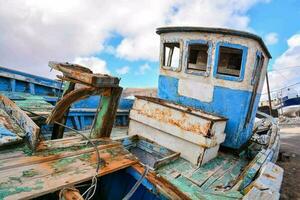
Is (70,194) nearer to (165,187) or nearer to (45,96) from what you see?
(165,187)

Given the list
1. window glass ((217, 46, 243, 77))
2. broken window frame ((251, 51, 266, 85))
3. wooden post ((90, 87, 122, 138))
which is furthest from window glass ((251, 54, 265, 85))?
wooden post ((90, 87, 122, 138))

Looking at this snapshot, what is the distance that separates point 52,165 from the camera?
2211mm

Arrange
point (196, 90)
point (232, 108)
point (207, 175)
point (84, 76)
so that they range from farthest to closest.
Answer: point (196, 90) → point (232, 108) → point (207, 175) → point (84, 76)

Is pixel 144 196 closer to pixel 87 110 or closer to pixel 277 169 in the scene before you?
pixel 277 169

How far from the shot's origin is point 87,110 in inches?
234

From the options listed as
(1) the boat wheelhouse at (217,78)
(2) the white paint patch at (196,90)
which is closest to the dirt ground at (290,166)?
(1) the boat wheelhouse at (217,78)

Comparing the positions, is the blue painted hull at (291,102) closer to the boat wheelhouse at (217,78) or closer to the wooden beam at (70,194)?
the boat wheelhouse at (217,78)

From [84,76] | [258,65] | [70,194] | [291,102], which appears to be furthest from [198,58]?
[291,102]

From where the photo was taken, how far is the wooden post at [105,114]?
314 cm

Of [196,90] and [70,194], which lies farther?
[196,90]

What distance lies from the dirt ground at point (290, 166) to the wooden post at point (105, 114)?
156 inches

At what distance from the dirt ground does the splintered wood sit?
13.2ft

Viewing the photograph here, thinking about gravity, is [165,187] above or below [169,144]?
above

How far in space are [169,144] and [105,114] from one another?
5.85ft
